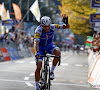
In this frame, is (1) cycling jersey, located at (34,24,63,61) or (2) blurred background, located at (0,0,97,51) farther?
(2) blurred background, located at (0,0,97,51)

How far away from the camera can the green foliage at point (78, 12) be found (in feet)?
115

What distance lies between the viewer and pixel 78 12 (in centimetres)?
3912

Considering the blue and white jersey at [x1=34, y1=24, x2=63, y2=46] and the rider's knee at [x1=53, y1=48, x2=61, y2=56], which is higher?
the blue and white jersey at [x1=34, y1=24, x2=63, y2=46]

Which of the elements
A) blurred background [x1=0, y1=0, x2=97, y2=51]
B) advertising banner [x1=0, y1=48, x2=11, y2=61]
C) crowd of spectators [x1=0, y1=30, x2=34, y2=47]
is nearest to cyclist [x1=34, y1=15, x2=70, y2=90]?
advertising banner [x1=0, y1=48, x2=11, y2=61]

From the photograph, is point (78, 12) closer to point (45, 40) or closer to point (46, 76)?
point (45, 40)

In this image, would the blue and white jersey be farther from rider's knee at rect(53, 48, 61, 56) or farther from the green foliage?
the green foliage

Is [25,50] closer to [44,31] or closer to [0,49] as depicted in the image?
[0,49]

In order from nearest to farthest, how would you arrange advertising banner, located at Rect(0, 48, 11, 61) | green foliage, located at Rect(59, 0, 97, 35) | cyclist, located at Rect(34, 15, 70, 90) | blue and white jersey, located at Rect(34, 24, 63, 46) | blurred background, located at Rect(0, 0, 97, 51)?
cyclist, located at Rect(34, 15, 70, 90)
blue and white jersey, located at Rect(34, 24, 63, 46)
advertising banner, located at Rect(0, 48, 11, 61)
green foliage, located at Rect(59, 0, 97, 35)
blurred background, located at Rect(0, 0, 97, 51)

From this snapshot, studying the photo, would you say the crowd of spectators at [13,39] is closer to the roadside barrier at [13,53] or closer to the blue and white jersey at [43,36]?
the roadside barrier at [13,53]

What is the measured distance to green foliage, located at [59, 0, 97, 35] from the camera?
35.0m

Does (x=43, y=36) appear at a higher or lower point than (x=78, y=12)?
higher

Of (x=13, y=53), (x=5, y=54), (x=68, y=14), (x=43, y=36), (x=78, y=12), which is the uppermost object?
(x=43, y=36)

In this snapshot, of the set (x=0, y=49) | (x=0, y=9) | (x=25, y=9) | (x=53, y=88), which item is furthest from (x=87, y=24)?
(x=53, y=88)

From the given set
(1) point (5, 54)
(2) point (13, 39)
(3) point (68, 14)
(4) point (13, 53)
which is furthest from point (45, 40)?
(3) point (68, 14)
